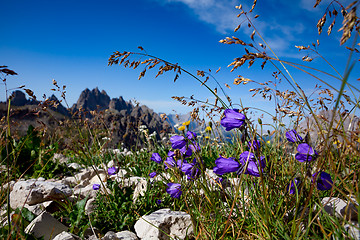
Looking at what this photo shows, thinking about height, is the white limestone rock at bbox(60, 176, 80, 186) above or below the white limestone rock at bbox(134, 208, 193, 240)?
below

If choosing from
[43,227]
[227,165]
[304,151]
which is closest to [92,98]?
[43,227]

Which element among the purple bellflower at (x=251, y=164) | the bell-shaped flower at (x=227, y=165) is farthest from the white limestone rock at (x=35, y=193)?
the purple bellflower at (x=251, y=164)

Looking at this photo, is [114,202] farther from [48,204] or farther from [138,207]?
[48,204]

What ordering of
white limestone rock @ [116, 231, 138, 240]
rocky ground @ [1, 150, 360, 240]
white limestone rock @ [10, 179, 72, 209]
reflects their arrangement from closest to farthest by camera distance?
rocky ground @ [1, 150, 360, 240] < white limestone rock @ [116, 231, 138, 240] < white limestone rock @ [10, 179, 72, 209]

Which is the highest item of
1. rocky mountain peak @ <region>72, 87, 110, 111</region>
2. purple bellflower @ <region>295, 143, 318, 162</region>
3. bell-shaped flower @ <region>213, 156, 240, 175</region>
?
rocky mountain peak @ <region>72, 87, 110, 111</region>

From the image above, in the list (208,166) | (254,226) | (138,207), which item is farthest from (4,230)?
(208,166)

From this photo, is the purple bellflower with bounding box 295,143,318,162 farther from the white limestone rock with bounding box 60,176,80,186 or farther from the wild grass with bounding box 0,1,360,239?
the white limestone rock with bounding box 60,176,80,186

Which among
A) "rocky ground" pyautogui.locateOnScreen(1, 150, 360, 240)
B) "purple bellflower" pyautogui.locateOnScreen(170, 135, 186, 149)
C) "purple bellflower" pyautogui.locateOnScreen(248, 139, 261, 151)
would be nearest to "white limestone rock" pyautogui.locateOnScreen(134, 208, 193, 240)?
"rocky ground" pyautogui.locateOnScreen(1, 150, 360, 240)

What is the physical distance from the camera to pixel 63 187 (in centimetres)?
301

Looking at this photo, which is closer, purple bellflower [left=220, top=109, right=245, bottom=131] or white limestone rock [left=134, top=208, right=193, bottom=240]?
purple bellflower [left=220, top=109, right=245, bottom=131]

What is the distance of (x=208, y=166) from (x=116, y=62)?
247 cm

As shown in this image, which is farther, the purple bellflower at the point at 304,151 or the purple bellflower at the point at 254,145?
the purple bellflower at the point at 304,151

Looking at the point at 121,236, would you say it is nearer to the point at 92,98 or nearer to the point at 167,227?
the point at 167,227

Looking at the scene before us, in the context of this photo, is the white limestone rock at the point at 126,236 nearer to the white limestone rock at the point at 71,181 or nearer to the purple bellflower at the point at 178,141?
the purple bellflower at the point at 178,141
